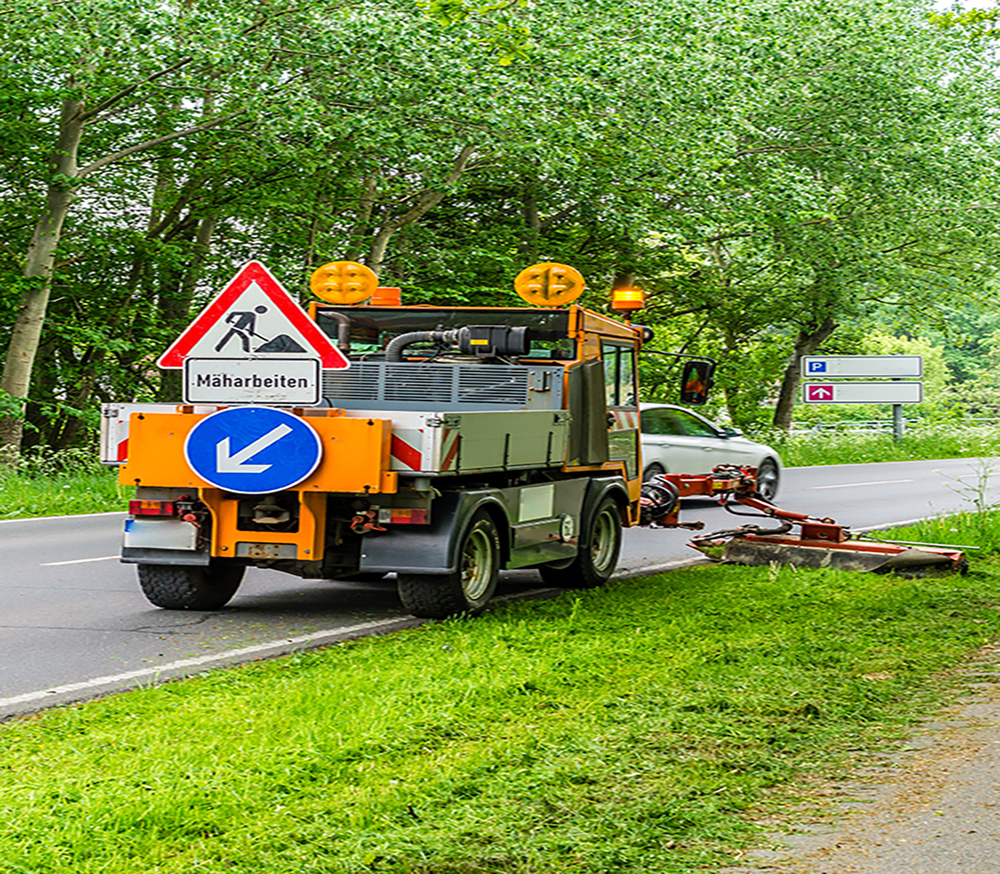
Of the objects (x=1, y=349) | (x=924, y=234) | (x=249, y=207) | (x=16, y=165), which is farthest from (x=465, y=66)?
(x=924, y=234)

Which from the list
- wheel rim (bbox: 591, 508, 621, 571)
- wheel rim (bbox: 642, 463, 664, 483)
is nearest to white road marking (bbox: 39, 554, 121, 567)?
wheel rim (bbox: 591, 508, 621, 571)

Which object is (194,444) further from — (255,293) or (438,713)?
(438,713)

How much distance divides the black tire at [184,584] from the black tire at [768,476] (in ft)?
41.0

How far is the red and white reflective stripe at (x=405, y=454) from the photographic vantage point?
796cm

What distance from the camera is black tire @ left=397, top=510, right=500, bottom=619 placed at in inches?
331

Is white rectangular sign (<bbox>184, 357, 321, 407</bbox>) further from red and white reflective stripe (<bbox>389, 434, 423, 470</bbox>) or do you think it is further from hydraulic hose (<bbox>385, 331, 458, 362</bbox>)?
hydraulic hose (<bbox>385, 331, 458, 362</bbox>)

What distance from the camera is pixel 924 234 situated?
1292 inches

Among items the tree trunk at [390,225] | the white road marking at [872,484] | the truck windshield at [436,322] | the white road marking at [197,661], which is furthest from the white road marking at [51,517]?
the white road marking at [872,484]

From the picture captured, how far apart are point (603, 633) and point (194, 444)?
2.79 m

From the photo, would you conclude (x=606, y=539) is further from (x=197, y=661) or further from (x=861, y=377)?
(x=861, y=377)

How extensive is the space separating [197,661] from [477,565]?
6.93 ft

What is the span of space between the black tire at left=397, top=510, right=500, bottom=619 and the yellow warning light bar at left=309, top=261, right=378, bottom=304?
114 inches

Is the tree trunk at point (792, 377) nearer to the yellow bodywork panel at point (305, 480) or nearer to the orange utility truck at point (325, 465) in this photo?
the orange utility truck at point (325, 465)

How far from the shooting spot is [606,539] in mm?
10906
